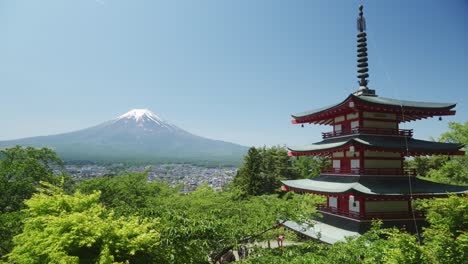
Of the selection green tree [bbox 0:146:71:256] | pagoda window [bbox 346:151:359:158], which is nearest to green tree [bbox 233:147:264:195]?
pagoda window [bbox 346:151:359:158]

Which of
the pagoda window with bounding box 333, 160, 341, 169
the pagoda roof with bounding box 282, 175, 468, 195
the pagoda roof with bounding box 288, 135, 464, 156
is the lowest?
the pagoda roof with bounding box 282, 175, 468, 195

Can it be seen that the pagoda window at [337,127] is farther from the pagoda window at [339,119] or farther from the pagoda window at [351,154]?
the pagoda window at [351,154]

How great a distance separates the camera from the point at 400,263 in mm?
7180

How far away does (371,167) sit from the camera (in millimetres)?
17328

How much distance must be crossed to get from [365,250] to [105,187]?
16.4 metres

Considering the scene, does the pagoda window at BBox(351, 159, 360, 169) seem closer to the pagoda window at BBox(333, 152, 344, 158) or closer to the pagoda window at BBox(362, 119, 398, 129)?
the pagoda window at BBox(333, 152, 344, 158)

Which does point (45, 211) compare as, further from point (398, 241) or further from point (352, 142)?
point (352, 142)

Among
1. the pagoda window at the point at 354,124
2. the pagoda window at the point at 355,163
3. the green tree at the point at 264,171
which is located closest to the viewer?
the pagoda window at the point at 355,163

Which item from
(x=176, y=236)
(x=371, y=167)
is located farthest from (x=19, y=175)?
(x=371, y=167)

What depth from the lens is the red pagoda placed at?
15945 mm

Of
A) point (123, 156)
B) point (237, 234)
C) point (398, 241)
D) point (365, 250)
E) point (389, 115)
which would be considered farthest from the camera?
point (123, 156)

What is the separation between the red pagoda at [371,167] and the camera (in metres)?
15.9

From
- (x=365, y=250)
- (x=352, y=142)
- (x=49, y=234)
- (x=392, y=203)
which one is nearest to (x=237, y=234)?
(x=365, y=250)

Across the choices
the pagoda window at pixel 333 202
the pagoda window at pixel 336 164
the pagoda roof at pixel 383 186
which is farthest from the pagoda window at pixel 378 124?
the pagoda window at pixel 333 202
